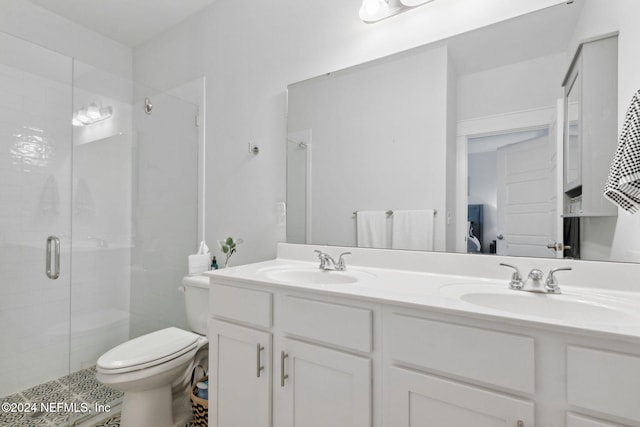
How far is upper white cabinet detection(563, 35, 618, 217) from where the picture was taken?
1.05 meters

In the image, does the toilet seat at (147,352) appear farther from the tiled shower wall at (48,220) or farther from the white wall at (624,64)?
the white wall at (624,64)

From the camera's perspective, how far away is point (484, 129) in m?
1.28

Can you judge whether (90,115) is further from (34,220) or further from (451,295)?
(451,295)

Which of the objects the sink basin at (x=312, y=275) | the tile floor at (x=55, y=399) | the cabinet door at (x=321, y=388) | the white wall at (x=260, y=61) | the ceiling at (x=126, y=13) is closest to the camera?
the cabinet door at (x=321, y=388)

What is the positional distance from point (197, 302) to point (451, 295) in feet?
4.63

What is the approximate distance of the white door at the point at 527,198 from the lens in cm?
116

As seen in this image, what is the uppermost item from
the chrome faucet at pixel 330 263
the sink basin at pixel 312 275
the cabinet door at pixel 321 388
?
the chrome faucet at pixel 330 263

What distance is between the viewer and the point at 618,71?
1040 millimetres

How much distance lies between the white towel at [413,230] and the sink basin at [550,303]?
31 cm

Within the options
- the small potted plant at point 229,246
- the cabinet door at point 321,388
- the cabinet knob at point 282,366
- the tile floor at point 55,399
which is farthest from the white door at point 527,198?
the tile floor at point 55,399

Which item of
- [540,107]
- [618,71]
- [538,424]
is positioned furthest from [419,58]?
[538,424]

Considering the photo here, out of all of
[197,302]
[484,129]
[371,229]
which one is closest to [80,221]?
[197,302]

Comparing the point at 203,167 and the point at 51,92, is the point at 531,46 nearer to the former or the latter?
the point at 203,167

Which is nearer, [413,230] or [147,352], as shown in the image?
[413,230]
